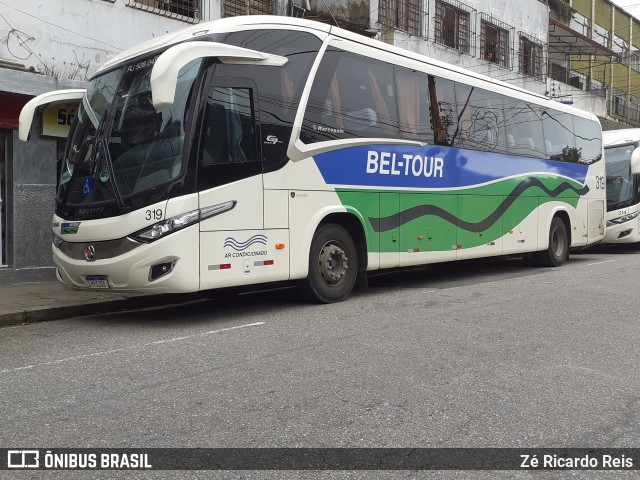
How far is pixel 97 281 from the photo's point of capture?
709cm

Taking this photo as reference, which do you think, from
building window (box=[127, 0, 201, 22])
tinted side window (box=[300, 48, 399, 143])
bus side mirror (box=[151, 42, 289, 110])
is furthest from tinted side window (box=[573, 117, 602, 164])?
bus side mirror (box=[151, 42, 289, 110])

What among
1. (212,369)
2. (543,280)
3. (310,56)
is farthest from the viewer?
(543,280)

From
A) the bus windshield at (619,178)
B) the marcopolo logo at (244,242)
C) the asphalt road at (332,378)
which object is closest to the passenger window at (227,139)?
the marcopolo logo at (244,242)

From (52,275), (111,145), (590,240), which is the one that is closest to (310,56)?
(111,145)

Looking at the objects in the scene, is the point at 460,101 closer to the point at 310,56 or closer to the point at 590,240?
the point at 310,56

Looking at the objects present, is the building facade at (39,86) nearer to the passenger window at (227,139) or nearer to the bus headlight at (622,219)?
the passenger window at (227,139)

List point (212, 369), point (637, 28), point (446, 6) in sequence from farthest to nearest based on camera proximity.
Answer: point (637, 28) → point (446, 6) → point (212, 369)

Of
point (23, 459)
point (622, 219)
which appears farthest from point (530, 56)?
point (23, 459)

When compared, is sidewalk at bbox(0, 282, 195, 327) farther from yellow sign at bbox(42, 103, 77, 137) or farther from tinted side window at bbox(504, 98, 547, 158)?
tinted side window at bbox(504, 98, 547, 158)

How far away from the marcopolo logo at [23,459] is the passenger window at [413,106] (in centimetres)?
718

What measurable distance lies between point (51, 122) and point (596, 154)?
11906mm

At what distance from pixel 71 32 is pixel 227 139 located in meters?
5.70

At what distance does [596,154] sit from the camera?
15.5 metres

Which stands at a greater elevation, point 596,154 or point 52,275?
point 596,154
